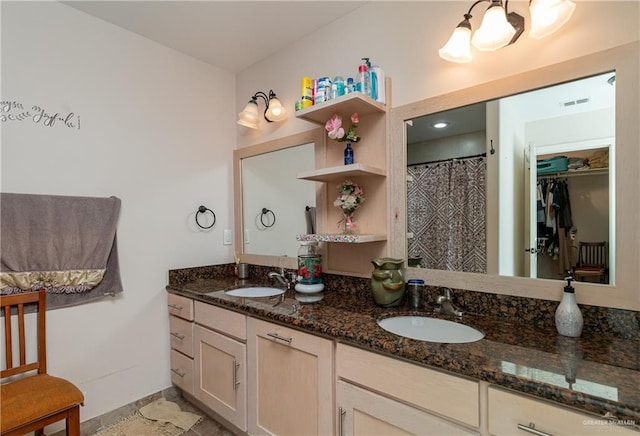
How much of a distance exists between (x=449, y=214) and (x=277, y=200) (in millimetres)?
1220

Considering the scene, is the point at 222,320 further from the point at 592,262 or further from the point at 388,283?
the point at 592,262

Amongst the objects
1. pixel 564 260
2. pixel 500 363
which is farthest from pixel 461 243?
pixel 500 363

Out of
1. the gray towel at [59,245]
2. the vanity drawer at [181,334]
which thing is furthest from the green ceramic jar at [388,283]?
the gray towel at [59,245]

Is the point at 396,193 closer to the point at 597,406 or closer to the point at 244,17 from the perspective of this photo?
the point at 597,406

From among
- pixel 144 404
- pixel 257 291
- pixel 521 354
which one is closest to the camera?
pixel 521 354

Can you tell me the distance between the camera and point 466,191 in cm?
148

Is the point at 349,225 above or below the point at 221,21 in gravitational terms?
below

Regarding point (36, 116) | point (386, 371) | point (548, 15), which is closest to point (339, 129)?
point (548, 15)

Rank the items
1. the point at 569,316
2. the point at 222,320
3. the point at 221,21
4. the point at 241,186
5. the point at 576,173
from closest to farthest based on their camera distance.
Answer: the point at 569,316 → the point at 576,173 → the point at 222,320 → the point at 221,21 → the point at 241,186

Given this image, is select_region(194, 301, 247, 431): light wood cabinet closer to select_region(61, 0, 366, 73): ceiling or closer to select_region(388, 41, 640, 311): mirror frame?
select_region(388, 41, 640, 311): mirror frame

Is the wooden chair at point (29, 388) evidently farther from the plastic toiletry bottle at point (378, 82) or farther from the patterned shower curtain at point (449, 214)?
the plastic toiletry bottle at point (378, 82)

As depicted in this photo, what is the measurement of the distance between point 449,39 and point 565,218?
0.92 m

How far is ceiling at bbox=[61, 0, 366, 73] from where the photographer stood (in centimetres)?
178

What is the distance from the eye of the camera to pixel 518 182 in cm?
136
